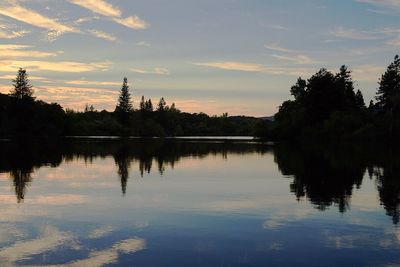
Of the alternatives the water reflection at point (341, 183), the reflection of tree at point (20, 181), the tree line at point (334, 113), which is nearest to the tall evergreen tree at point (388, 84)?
the tree line at point (334, 113)

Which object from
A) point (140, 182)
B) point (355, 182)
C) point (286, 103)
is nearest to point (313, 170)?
point (355, 182)

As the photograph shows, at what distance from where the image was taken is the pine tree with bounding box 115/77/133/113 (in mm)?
191375

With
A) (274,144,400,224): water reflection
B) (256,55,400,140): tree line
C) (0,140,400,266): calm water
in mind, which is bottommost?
(0,140,400,266): calm water

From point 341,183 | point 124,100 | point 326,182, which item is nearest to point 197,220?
point 326,182

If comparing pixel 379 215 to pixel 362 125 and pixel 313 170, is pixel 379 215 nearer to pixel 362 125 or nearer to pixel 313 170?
pixel 313 170

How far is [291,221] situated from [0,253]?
10.5 metres

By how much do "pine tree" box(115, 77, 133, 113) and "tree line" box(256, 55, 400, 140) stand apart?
7075 cm

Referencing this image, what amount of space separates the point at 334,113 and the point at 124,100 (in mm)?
107251

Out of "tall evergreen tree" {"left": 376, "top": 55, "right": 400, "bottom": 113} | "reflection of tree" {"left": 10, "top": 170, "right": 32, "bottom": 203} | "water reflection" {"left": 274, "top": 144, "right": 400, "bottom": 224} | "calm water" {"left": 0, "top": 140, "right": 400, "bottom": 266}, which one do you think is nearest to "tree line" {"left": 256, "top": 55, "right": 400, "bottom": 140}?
"tall evergreen tree" {"left": 376, "top": 55, "right": 400, "bottom": 113}

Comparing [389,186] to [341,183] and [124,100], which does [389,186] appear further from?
[124,100]

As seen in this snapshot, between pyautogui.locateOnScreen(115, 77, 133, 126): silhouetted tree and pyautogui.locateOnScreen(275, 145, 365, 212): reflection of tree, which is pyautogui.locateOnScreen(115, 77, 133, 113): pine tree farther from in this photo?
pyautogui.locateOnScreen(275, 145, 365, 212): reflection of tree

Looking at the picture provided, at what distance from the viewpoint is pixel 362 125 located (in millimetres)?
100375

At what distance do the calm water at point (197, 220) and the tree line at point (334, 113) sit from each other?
66859 millimetres

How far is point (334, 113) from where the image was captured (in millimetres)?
105688
